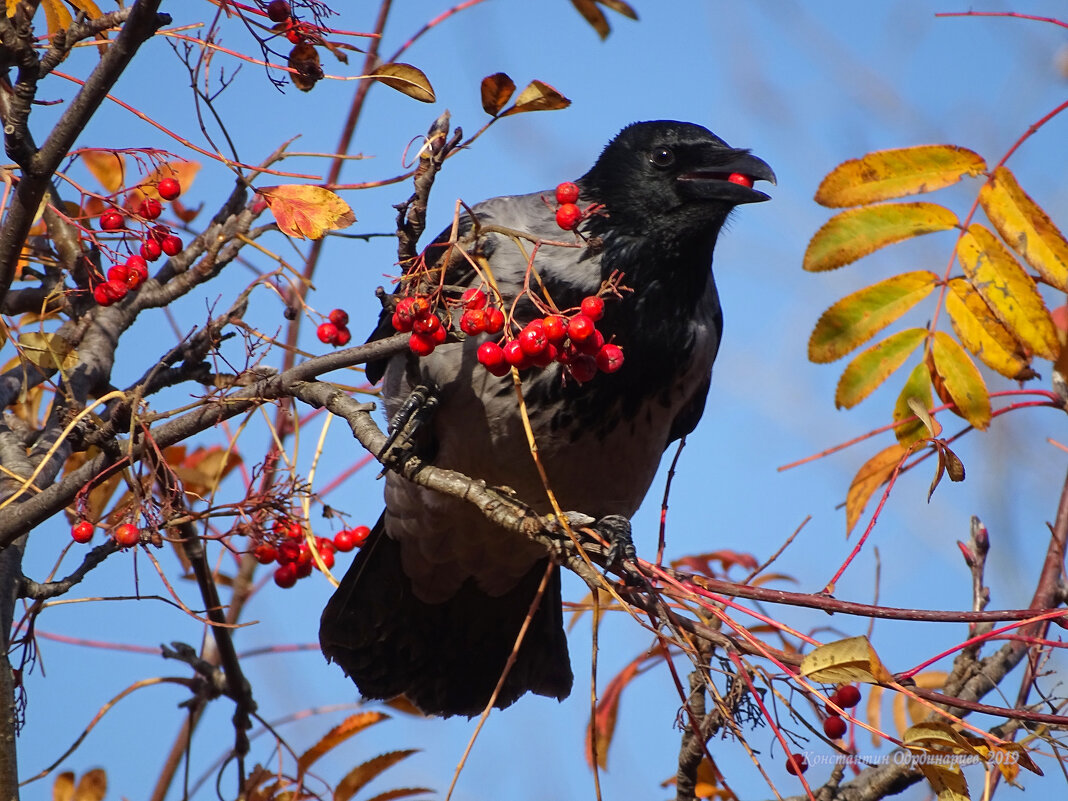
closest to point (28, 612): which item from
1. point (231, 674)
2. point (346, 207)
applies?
point (231, 674)

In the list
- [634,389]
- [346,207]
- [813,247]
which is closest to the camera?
[346,207]

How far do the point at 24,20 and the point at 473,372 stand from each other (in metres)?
2.00

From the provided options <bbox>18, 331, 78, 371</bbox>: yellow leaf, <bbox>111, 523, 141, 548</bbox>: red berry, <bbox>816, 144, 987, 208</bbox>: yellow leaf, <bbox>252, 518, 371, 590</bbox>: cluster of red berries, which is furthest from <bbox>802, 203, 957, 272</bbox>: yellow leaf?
<bbox>18, 331, 78, 371</bbox>: yellow leaf

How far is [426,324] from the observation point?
8.64 ft

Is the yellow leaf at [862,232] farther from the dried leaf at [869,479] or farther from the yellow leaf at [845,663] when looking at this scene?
the yellow leaf at [845,663]

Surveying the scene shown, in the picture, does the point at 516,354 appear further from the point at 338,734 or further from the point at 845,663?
the point at 338,734

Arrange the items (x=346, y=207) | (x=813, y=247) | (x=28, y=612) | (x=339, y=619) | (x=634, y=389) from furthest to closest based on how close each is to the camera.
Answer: (x=339, y=619) < (x=634, y=389) < (x=813, y=247) < (x=28, y=612) < (x=346, y=207)

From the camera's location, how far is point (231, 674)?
375 cm

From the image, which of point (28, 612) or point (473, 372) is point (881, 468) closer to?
point (473, 372)

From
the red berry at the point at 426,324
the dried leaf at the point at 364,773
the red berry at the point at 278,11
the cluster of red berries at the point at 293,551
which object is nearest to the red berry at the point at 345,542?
the cluster of red berries at the point at 293,551

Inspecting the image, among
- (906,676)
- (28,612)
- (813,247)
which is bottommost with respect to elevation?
(906,676)

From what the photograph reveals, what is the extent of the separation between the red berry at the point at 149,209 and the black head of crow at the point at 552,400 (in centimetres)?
94

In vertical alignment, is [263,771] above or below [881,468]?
below

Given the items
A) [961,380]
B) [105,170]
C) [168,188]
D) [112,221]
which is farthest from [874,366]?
[105,170]
